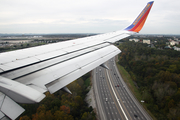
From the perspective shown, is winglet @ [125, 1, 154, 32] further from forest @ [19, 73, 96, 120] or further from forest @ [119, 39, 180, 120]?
forest @ [119, 39, 180, 120]

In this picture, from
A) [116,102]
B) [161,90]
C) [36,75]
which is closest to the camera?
[36,75]

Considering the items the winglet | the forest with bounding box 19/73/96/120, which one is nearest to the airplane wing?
the winglet

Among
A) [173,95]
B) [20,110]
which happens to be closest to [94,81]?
[173,95]

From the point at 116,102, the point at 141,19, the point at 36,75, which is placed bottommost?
the point at 116,102

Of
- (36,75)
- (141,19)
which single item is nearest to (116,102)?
(141,19)

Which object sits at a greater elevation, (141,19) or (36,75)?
(141,19)

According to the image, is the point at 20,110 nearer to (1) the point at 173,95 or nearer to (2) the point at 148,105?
(2) the point at 148,105

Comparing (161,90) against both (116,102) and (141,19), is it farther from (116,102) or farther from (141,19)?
(141,19)

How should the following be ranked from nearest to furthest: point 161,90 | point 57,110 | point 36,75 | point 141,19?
point 36,75, point 141,19, point 57,110, point 161,90
